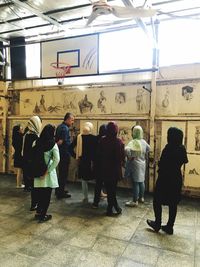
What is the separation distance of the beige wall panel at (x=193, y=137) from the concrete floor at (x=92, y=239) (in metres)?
1.13

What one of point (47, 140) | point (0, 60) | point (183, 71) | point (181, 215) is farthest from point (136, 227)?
point (0, 60)

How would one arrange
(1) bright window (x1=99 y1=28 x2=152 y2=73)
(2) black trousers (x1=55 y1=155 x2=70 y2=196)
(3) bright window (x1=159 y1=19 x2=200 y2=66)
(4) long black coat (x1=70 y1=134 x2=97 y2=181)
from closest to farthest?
(4) long black coat (x1=70 y1=134 x2=97 y2=181), (2) black trousers (x1=55 y1=155 x2=70 y2=196), (3) bright window (x1=159 y1=19 x2=200 y2=66), (1) bright window (x1=99 y1=28 x2=152 y2=73)

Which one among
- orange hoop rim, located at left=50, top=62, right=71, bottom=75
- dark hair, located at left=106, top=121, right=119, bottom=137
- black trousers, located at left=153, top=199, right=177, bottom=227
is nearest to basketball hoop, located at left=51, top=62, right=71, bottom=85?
orange hoop rim, located at left=50, top=62, right=71, bottom=75

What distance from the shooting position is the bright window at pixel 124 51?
17.5ft

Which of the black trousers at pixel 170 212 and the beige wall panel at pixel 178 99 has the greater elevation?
the beige wall panel at pixel 178 99

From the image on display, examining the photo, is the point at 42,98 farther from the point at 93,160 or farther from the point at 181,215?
the point at 181,215

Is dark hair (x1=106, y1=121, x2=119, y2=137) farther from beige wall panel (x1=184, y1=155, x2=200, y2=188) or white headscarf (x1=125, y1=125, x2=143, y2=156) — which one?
beige wall panel (x1=184, y1=155, x2=200, y2=188)

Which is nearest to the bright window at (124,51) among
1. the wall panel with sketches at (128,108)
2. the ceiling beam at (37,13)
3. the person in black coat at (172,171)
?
the wall panel with sketches at (128,108)

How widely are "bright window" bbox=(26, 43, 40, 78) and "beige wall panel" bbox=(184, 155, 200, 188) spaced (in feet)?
14.1

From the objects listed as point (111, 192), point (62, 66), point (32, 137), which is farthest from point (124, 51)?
point (111, 192)

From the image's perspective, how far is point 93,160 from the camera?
4336 mm

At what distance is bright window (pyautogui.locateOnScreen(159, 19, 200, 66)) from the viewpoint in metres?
4.93

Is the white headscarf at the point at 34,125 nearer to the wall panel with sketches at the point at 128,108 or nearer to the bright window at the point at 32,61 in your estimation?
the wall panel with sketches at the point at 128,108

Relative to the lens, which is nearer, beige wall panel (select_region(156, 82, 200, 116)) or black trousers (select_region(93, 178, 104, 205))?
black trousers (select_region(93, 178, 104, 205))
